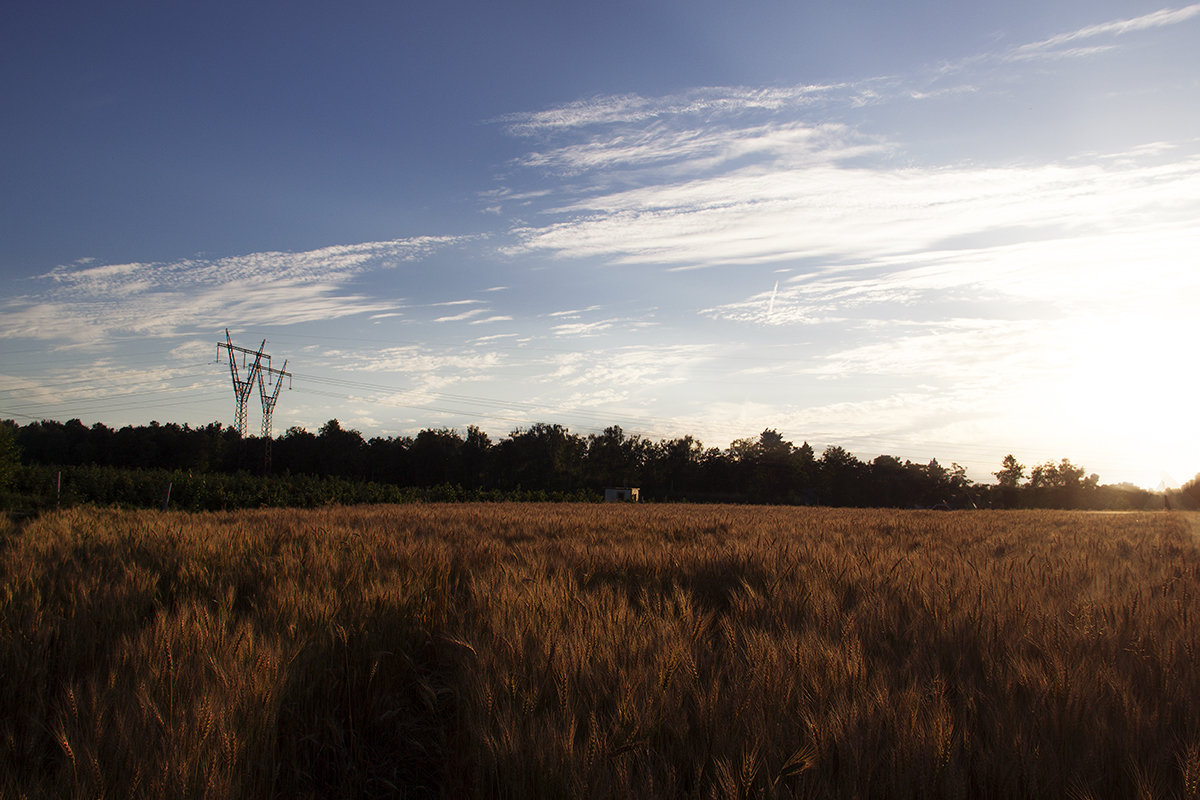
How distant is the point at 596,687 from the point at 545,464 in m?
88.8

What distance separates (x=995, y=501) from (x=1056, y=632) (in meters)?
104

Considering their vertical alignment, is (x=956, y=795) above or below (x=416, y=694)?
above

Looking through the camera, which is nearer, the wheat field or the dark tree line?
the wheat field

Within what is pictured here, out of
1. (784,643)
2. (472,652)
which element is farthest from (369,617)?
(784,643)

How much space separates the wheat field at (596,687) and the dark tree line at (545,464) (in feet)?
276

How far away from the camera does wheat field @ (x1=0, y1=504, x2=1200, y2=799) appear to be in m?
1.82

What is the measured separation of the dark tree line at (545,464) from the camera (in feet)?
296

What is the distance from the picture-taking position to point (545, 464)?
90438mm

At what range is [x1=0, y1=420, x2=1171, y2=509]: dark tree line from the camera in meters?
90.1

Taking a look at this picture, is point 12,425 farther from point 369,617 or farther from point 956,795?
point 956,795

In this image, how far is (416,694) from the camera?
3178 mm

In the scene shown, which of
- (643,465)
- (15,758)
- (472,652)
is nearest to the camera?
(15,758)

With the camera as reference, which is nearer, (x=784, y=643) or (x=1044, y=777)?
(x=1044, y=777)

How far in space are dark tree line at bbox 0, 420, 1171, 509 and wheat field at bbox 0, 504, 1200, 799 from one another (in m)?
84.1
